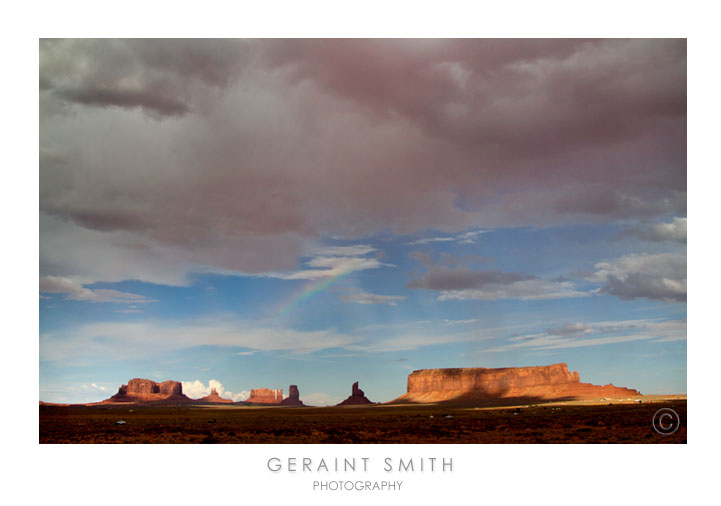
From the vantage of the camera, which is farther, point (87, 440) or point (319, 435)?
point (319, 435)

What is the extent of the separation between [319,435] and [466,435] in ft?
37.6

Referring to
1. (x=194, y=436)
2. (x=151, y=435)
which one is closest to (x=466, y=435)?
(x=194, y=436)
